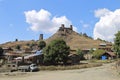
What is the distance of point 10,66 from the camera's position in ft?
295

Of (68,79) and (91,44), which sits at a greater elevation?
(91,44)

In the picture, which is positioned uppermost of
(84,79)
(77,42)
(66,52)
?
(77,42)

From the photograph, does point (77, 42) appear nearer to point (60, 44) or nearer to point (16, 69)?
point (60, 44)

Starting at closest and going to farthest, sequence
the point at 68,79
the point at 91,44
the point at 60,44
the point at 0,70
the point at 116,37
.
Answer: the point at 68,79, the point at 0,70, the point at 116,37, the point at 60,44, the point at 91,44

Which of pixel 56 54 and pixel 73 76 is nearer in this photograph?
pixel 73 76

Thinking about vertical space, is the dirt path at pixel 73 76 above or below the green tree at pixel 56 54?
below

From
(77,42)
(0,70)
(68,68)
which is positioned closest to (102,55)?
(68,68)

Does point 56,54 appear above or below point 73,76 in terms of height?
above

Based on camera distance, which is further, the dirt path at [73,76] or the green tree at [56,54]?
the green tree at [56,54]

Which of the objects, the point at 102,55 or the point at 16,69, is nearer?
the point at 16,69

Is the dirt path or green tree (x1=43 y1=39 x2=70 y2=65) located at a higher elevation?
green tree (x1=43 y1=39 x2=70 y2=65)

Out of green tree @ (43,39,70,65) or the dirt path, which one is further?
green tree @ (43,39,70,65)

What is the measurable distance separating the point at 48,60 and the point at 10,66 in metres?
11.6

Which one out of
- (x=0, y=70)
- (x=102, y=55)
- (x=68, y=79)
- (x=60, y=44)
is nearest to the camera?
(x=68, y=79)
